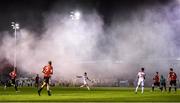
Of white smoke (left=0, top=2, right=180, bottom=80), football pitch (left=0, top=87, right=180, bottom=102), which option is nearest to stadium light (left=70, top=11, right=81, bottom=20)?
white smoke (left=0, top=2, right=180, bottom=80)

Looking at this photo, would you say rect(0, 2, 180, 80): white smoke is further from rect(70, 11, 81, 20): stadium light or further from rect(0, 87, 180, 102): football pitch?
rect(0, 87, 180, 102): football pitch

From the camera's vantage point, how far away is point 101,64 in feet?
281

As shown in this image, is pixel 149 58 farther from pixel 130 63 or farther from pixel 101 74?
pixel 101 74

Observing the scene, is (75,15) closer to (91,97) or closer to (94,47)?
(94,47)

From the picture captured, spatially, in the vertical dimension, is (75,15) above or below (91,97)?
above

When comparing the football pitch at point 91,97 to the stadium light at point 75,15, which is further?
the stadium light at point 75,15

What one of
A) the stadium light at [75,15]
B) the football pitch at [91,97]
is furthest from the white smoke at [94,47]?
the football pitch at [91,97]

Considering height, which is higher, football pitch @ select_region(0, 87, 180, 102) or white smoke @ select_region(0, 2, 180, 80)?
white smoke @ select_region(0, 2, 180, 80)

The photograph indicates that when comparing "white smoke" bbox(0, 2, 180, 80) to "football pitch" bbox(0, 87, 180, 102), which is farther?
"white smoke" bbox(0, 2, 180, 80)

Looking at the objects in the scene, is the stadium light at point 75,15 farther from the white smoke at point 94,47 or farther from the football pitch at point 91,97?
the football pitch at point 91,97

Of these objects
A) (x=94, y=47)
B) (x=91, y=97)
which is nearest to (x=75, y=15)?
(x=94, y=47)

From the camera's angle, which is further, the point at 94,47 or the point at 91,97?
the point at 94,47

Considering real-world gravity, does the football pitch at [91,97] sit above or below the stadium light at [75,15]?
below

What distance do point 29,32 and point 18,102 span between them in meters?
62.4
